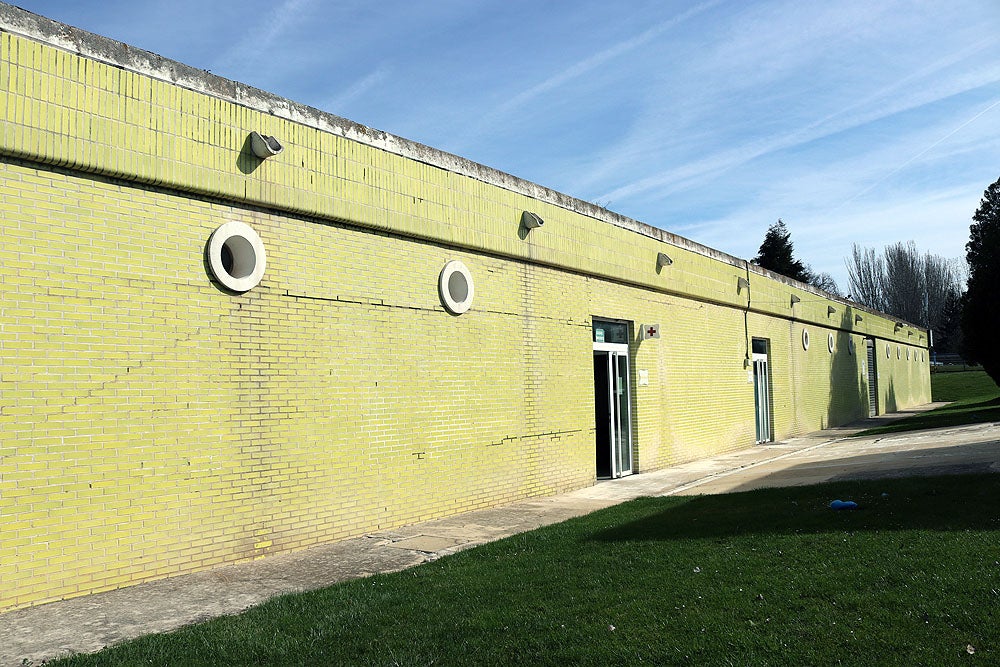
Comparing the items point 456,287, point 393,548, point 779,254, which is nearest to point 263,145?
point 456,287

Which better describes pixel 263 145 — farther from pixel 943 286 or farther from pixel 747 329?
pixel 943 286

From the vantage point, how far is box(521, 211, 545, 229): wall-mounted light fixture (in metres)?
12.3

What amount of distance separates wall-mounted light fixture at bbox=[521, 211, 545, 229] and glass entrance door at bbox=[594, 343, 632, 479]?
9.98 feet

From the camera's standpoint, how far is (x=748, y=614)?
5.13 metres

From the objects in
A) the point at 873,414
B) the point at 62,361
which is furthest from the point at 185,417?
the point at 873,414

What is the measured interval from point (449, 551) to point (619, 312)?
25.8 feet

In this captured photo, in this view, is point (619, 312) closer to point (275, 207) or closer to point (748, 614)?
point (275, 207)

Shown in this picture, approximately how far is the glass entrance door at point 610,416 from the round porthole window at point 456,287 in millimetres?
4014

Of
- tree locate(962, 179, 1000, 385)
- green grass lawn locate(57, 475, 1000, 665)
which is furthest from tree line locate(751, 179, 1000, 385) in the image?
green grass lawn locate(57, 475, 1000, 665)

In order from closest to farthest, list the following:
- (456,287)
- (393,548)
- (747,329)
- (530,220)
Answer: (393,548), (456,287), (530,220), (747,329)

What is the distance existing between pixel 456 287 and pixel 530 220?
1.89 meters

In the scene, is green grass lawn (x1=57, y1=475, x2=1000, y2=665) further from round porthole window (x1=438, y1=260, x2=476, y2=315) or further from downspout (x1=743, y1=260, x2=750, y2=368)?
downspout (x1=743, y1=260, x2=750, y2=368)

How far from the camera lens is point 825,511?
326 inches

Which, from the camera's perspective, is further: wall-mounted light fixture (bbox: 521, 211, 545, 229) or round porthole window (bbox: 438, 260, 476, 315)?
wall-mounted light fixture (bbox: 521, 211, 545, 229)
